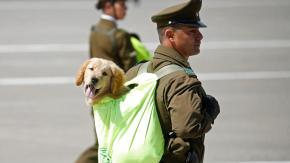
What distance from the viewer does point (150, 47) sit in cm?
1564

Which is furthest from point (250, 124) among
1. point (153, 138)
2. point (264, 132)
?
point (153, 138)

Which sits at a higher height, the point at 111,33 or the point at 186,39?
the point at 186,39

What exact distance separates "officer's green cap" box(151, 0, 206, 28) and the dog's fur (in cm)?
47

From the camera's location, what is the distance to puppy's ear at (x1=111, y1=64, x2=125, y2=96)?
541 cm

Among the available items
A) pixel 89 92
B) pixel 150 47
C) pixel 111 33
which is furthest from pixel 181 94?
pixel 150 47

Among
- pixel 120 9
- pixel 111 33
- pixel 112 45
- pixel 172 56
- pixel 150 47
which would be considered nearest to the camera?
pixel 172 56

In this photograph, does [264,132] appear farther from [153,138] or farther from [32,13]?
[32,13]

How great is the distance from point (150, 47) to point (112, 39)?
6.62 meters

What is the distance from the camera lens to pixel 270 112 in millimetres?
11945

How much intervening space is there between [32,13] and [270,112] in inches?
334

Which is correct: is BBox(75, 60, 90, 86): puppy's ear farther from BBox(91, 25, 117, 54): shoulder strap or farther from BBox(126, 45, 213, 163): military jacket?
BBox(91, 25, 117, 54): shoulder strap

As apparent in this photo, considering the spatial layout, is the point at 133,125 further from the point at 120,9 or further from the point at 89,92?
the point at 120,9

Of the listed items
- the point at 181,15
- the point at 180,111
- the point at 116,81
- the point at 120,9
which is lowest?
the point at 120,9

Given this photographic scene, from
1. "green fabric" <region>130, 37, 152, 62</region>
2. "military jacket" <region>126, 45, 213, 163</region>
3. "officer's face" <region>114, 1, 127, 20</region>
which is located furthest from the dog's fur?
"officer's face" <region>114, 1, 127, 20</region>
